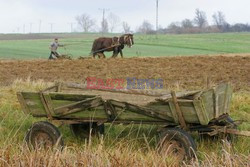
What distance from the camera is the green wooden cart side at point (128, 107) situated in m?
6.33

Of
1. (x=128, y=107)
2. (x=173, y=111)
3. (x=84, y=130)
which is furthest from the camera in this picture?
(x=84, y=130)

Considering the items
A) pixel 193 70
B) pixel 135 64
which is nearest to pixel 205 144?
pixel 193 70

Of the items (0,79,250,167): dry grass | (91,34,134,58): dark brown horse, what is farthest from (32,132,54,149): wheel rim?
(91,34,134,58): dark brown horse

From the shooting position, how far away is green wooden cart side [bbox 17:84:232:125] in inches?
249

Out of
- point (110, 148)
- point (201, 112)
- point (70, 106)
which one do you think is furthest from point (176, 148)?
point (70, 106)

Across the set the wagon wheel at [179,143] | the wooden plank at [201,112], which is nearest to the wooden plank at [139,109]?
the wagon wheel at [179,143]

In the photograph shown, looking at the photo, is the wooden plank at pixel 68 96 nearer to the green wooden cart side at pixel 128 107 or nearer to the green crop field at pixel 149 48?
the green wooden cart side at pixel 128 107

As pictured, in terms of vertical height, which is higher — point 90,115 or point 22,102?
point 22,102

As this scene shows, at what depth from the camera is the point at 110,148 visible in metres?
6.38

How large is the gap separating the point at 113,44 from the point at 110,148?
21413mm

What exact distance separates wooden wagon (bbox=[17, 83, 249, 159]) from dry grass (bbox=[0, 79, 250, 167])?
275 mm

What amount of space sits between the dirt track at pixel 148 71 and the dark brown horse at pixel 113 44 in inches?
182

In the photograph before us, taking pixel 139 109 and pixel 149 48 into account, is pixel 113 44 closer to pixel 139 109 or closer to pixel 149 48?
pixel 149 48

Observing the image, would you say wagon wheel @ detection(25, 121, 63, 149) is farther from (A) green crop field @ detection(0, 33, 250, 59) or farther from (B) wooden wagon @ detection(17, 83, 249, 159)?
(A) green crop field @ detection(0, 33, 250, 59)
